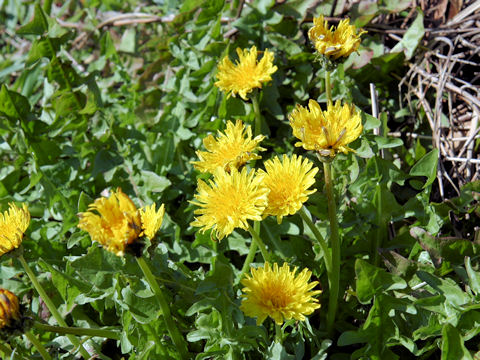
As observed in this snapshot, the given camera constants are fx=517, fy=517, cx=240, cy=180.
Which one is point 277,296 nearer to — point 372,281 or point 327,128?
point 372,281

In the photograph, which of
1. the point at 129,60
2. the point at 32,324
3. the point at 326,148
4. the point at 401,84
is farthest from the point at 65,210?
the point at 401,84

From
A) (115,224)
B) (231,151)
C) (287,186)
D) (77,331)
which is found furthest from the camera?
(231,151)

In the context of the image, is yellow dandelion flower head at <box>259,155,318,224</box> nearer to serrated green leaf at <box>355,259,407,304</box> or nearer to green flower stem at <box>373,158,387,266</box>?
serrated green leaf at <box>355,259,407,304</box>

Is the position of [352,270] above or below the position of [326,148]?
below

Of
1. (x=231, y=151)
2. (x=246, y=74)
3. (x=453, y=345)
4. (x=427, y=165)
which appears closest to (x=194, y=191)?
(x=246, y=74)

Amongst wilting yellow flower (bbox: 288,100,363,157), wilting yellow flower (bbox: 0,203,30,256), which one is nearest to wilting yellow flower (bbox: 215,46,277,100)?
wilting yellow flower (bbox: 288,100,363,157)

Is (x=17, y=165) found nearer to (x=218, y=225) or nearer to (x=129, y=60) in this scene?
(x=129, y=60)

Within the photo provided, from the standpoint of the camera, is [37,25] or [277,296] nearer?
[277,296]
